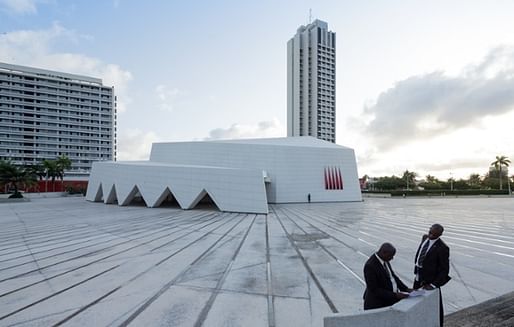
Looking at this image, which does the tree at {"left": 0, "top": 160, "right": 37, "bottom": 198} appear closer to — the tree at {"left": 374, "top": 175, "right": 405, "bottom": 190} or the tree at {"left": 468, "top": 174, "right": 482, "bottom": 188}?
the tree at {"left": 374, "top": 175, "right": 405, "bottom": 190}

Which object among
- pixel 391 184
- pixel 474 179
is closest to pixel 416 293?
pixel 391 184

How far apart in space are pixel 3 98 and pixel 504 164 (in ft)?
350

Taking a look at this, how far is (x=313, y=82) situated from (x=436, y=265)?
94.3 metres

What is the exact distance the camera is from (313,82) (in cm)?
9344

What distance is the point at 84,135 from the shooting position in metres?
80.8

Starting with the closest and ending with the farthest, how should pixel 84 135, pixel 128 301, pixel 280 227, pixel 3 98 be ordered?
pixel 128 301 < pixel 280 227 < pixel 3 98 < pixel 84 135

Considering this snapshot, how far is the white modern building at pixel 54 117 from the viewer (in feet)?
236

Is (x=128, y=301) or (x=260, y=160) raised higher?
(x=260, y=160)

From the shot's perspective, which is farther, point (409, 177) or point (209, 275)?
point (409, 177)

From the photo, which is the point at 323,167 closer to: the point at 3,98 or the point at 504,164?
the point at 504,164

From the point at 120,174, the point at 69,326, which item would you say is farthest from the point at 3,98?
the point at 69,326

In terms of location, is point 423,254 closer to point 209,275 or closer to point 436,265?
point 436,265

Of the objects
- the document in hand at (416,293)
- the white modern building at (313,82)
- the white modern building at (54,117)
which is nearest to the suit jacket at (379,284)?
the document in hand at (416,293)

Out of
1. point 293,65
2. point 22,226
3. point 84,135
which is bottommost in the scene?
point 22,226
